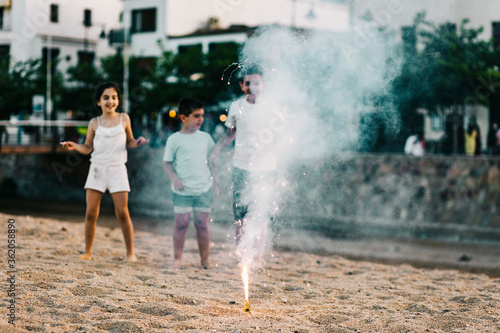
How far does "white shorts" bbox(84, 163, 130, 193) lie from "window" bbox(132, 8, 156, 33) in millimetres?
36717

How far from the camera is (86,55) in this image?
40.9 m

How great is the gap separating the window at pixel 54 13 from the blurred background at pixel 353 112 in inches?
5.5

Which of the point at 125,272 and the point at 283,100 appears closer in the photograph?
the point at 125,272

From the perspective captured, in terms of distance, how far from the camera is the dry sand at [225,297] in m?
4.23

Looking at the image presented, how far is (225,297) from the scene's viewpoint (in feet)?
16.9

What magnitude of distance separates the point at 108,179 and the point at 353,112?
5743mm

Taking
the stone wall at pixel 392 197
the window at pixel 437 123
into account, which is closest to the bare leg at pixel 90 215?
the stone wall at pixel 392 197

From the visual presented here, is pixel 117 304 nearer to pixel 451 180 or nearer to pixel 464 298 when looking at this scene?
pixel 464 298

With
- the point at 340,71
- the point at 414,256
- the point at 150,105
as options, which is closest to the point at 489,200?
the point at 414,256

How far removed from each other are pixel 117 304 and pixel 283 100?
2.84 meters

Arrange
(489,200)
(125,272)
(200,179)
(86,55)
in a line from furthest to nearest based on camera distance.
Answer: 1. (86,55)
2. (489,200)
3. (200,179)
4. (125,272)

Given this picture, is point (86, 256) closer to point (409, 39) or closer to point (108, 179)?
point (108, 179)

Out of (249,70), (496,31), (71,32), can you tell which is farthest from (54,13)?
(249,70)

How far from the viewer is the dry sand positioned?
4.23m
